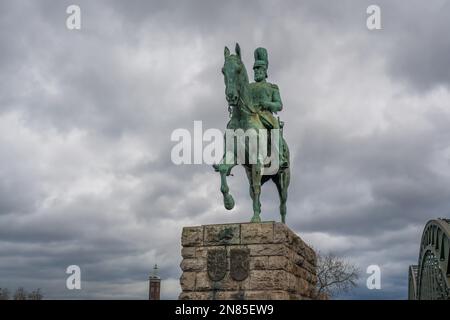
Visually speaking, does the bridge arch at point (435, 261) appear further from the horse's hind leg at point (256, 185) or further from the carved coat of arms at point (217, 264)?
the carved coat of arms at point (217, 264)

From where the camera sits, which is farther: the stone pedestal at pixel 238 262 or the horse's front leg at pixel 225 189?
the horse's front leg at pixel 225 189

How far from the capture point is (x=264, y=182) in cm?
1388

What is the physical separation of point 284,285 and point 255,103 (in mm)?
4351

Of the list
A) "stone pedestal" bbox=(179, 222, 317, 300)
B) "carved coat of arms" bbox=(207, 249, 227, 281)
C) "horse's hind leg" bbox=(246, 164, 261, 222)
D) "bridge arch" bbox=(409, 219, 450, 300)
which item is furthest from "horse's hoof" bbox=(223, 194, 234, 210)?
"bridge arch" bbox=(409, 219, 450, 300)

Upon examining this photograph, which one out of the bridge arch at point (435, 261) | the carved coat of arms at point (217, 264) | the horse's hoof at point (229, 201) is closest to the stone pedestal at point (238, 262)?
the carved coat of arms at point (217, 264)

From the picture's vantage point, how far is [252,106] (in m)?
Answer: 12.1

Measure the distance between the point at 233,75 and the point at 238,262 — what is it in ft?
12.2

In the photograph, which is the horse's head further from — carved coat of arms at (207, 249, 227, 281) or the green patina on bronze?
carved coat of arms at (207, 249, 227, 281)

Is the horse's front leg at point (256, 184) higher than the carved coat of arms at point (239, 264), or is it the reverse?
the horse's front leg at point (256, 184)

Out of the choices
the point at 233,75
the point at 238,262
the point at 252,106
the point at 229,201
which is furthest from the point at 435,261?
the point at 233,75

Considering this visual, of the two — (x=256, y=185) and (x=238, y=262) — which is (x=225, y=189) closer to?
(x=256, y=185)

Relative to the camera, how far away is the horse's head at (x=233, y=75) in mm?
11328
